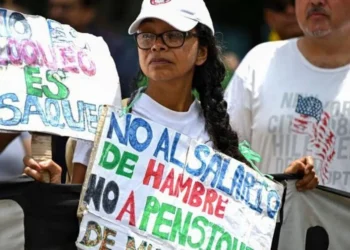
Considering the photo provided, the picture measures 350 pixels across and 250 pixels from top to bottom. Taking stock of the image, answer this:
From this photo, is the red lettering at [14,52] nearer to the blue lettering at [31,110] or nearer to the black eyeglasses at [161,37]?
the blue lettering at [31,110]

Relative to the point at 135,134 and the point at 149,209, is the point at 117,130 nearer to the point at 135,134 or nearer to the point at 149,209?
the point at 135,134

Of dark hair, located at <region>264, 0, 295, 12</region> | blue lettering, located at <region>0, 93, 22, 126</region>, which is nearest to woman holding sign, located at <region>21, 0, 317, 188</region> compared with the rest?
blue lettering, located at <region>0, 93, 22, 126</region>

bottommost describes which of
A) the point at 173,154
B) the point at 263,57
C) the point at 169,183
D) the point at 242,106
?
the point at 169,183

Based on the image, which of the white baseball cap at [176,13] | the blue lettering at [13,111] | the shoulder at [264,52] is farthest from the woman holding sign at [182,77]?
the shoulder at [264,52]

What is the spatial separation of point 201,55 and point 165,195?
660 millimetres

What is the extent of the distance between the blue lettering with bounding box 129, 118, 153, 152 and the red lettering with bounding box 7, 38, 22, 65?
1.51ft

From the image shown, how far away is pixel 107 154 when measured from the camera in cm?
436

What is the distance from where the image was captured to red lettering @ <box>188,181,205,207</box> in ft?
14.8

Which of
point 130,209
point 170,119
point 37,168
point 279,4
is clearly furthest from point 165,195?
point 279,4

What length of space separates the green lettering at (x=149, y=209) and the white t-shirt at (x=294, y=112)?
1122 millimetres

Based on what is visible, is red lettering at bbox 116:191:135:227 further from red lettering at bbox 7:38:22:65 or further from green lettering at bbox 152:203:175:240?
red lettering at bbox 7:38:22:65

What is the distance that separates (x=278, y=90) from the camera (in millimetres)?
5547

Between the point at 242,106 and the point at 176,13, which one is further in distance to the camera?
the point at 242,106

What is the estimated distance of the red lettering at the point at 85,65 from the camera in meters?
4.59
